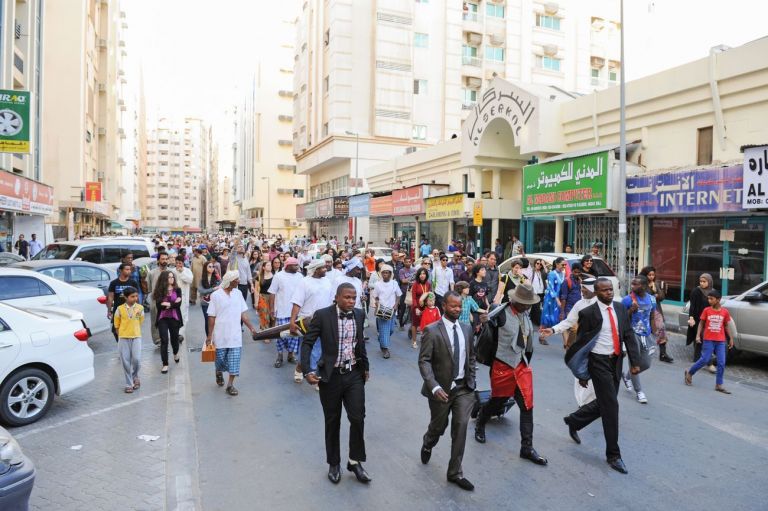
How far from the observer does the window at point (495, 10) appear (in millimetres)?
47969

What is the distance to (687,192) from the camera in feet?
46.5

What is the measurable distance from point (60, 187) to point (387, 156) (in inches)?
983

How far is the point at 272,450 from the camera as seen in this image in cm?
541

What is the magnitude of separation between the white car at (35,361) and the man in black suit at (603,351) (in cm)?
564

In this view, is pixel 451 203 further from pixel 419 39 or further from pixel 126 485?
pixel 419 39

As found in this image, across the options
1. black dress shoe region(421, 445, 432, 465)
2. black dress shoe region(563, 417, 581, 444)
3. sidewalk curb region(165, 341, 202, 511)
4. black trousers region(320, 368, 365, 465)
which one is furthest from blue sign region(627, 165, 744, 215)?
sidewalk curb region(165, 341, 202, 511)

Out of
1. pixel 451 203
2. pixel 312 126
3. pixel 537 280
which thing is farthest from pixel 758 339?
pixel 312 126

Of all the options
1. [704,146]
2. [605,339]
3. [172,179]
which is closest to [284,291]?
[605,339]

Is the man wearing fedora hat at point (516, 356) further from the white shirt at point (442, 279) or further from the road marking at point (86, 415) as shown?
the white shirt at point (442, 279)

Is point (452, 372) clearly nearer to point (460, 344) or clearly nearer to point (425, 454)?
point (460, 344)

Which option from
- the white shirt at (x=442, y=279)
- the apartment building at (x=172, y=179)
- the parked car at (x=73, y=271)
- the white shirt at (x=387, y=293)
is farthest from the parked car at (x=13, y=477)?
the apartment building at (x=172, y=179)

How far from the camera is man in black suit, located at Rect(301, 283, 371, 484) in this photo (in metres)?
4.70

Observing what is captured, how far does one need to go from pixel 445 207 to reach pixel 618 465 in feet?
68.4

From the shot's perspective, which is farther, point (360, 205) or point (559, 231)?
point (360, 205)
